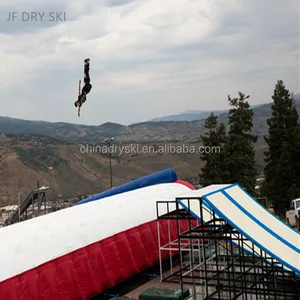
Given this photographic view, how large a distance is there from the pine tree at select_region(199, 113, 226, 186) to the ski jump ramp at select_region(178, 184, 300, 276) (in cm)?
1733

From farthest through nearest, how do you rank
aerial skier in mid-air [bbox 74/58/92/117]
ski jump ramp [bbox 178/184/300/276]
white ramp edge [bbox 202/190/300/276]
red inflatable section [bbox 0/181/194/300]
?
aerial skier in mid-air [bbox 74/58/92/117]
red inflatable section [bbox 0/181/194/300]
ski jump ramp [bbox 178/184/300/276]
white ramp edge [bbox 202/190/300/276]

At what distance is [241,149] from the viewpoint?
101 ft

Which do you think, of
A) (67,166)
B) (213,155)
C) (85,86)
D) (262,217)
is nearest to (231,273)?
(262,217)

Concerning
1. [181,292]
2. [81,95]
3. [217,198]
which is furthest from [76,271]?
[81,95]

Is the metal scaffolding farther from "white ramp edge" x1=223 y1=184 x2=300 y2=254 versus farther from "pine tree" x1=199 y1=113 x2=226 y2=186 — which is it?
"pine tree" x1=199 y1=113 x2=226 y2=186

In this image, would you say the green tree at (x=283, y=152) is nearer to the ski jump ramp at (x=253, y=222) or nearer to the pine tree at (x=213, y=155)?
the pine tree at (x=213, y=155)

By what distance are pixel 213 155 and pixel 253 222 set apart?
19.2 meters

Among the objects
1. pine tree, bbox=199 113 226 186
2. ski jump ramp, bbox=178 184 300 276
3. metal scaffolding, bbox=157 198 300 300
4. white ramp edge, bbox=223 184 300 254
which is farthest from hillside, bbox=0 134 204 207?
metal scaffolding, bbox=157 198 300 300

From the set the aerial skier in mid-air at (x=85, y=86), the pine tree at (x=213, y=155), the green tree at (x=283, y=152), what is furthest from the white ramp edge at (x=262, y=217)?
the green tree at (x=283, y=152)

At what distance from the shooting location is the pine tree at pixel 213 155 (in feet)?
99.1

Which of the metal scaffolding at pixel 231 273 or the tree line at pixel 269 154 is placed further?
the tree line at pixel 269 154

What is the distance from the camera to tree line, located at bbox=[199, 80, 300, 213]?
3019cm

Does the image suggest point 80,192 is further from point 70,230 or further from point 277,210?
point 70,230

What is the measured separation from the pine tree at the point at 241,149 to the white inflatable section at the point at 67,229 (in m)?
15.0
